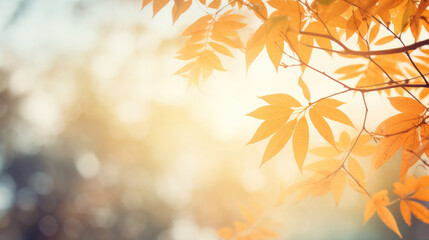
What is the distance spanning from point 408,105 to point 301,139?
0.18 metres

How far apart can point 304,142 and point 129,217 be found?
927 cm

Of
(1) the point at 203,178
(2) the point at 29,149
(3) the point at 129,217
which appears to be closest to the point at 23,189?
(2) the point at 29,149

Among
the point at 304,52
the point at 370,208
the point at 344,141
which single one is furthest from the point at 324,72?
the point at 370,208

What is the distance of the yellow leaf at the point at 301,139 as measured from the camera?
47cm

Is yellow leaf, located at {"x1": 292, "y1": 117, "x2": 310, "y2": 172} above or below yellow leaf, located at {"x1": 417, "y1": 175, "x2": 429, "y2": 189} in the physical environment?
above

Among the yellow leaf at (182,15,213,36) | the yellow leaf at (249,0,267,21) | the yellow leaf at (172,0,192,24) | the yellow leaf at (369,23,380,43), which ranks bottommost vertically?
the yellow leaf at (369,23,380,43)

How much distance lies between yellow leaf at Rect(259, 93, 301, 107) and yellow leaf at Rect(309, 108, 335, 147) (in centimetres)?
5

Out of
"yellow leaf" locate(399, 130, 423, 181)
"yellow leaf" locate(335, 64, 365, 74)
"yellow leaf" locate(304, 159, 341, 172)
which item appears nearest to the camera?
"yellow leaf" locate(399, 130, 423, 181)

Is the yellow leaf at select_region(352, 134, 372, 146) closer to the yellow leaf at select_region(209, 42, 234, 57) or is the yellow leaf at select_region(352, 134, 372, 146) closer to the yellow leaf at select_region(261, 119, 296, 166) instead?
the yellow leaf at select_region(261, 119, 296, 166)

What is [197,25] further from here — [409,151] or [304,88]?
[409,151]

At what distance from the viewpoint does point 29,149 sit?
8.69 m

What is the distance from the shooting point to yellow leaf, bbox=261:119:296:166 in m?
0.48

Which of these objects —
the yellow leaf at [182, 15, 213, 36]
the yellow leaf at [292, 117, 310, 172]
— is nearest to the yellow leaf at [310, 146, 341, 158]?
the yellow leaf at [292, 117, 310, 172]

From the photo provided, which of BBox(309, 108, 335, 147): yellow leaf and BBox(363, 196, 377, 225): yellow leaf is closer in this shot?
BBox(309, 108, 335, 147): yellow leaf
